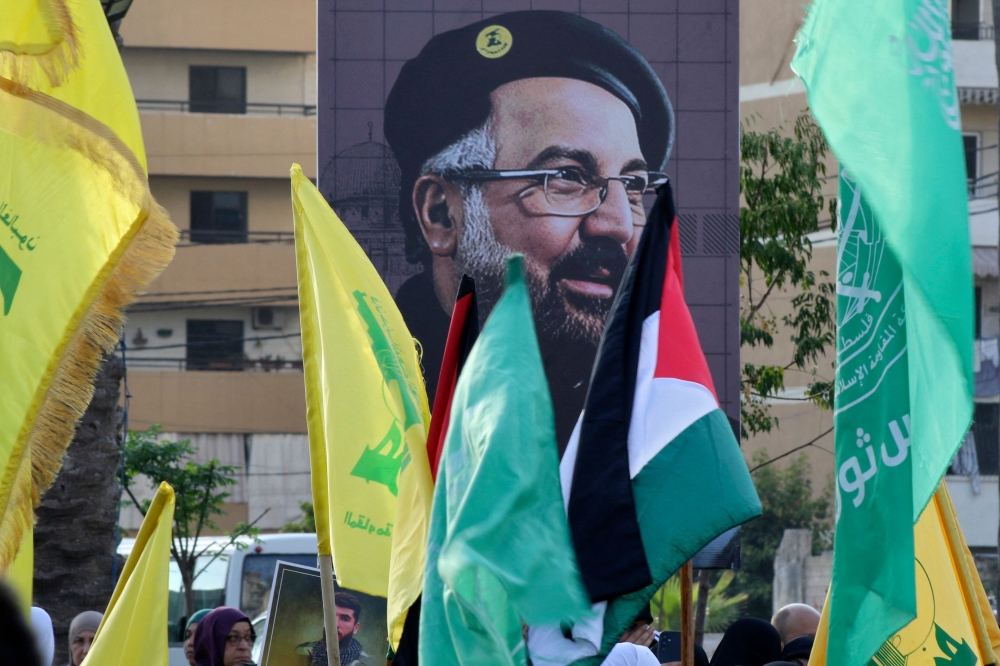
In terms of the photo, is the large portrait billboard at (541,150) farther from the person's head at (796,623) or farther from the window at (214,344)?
the window at (214,344)

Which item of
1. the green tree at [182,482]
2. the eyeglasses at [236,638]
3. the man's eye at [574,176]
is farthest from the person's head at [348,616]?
the green tree at [182,482]

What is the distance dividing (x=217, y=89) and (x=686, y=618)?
24.4 meters

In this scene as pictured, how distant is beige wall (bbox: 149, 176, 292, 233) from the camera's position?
1033 inches

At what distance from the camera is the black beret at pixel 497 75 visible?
343 inches

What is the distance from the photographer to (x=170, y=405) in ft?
83.3

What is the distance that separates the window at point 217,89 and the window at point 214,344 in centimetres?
422

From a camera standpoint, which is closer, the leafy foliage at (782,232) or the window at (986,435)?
the leafy foliage at (782,232)

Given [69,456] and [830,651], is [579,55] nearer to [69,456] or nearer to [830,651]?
[69,456]

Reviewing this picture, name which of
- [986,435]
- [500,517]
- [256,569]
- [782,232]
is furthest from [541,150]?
[986,435]

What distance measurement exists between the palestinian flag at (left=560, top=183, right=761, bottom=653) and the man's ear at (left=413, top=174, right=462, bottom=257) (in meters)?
4.98

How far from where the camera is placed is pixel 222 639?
5480mm

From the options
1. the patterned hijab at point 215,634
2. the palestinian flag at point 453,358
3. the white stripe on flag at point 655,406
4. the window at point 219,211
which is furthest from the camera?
the window at point 219,211

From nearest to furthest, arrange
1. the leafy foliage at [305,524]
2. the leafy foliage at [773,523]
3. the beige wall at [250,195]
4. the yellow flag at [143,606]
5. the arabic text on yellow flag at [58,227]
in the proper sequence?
the arabic text on yellow flag at [58,227] < the yellow flag at [143,606] < the leafy foliage at [305,524] < the leafy foliage at [773,523] < the beige wall at [250,195]

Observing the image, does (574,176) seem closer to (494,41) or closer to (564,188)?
(564,188)
